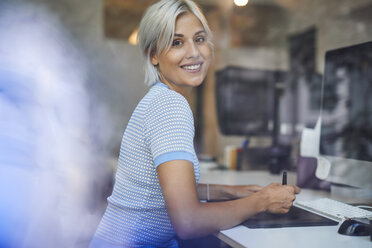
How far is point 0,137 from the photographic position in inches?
54.2

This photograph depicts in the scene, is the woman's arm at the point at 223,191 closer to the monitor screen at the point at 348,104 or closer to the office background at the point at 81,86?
the monitor screen at the point at 348,104

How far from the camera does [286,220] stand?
955 millimetres

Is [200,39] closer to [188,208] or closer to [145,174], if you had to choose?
[145,174]

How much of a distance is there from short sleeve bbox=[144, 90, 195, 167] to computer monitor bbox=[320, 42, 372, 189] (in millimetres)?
640

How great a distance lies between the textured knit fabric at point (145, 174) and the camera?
86 centimetres

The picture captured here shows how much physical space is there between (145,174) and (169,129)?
0.17m

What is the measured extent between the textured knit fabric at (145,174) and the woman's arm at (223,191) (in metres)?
0.25

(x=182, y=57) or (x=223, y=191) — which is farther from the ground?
(x=182, y=57)

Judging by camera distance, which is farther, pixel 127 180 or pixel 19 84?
pixel 19 84

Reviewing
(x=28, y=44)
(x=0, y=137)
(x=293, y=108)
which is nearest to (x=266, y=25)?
(x=293, y=108)

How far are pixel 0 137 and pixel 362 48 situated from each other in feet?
4.52

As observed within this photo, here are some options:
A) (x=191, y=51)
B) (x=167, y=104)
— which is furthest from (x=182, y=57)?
(x=167, y=104)

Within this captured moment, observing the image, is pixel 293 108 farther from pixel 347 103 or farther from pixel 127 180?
pixel 127 180

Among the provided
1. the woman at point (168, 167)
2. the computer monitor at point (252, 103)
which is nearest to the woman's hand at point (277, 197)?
the woman at point (168, 167)
